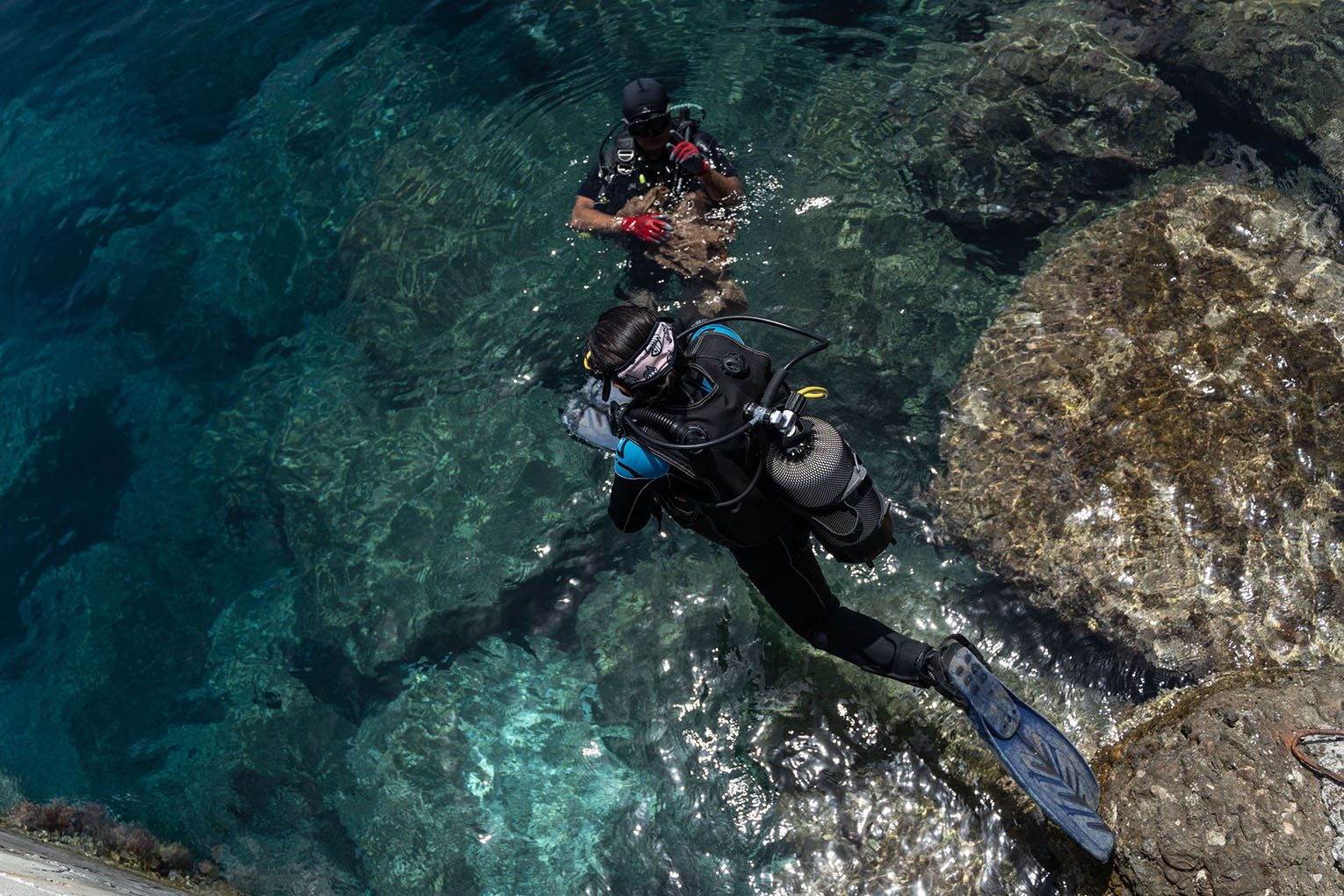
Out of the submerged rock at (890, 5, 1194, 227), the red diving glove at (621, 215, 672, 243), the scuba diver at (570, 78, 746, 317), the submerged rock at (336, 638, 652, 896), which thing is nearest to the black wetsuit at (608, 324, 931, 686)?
the submerged rock at (336, 638, 652, 896)

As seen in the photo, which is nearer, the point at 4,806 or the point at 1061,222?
the point at 4,806

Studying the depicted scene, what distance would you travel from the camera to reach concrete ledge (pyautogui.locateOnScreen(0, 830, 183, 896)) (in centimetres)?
341

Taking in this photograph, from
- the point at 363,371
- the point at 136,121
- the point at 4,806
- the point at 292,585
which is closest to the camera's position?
the point at 4,806

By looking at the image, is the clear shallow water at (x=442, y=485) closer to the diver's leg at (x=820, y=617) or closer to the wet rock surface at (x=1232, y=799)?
the wet rock surface at (x=1232, y=799)

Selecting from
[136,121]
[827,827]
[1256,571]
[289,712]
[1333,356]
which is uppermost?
[136,121]

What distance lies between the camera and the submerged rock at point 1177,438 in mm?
4395

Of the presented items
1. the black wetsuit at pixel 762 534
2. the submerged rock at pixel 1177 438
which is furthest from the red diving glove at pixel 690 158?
the black wetsuit at pixel 762 534

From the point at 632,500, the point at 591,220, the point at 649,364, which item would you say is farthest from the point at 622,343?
the point at 591,220

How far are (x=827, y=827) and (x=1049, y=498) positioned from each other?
204cm

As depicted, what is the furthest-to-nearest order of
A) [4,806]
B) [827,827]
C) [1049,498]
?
[4,806], [1049,498], [827,827]

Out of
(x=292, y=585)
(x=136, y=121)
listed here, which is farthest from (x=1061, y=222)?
(x=136, y=121)

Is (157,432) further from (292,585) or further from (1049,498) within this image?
(1049,498)

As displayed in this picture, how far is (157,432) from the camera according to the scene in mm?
7352

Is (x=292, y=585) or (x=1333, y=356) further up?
(x=1333, y=356)
